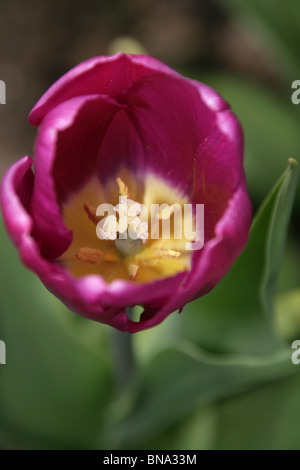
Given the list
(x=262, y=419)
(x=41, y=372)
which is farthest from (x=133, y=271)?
(x=262, y=419)

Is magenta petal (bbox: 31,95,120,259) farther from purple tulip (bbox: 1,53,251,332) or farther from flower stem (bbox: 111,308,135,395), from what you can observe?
flower stem (bbox: 111,308,135,395)

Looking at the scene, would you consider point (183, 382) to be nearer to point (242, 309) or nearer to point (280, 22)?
point (242, 309)

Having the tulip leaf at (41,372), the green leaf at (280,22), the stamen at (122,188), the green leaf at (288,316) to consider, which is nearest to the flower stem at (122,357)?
the tulip leaf at (41,372)

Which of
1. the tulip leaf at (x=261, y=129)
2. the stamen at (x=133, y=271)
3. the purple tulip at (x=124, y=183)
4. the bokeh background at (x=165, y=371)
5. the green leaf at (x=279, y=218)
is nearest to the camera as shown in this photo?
the purple tulip at (x=124, y=183)

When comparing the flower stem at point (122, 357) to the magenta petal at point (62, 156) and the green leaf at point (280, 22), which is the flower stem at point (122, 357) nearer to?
the magenta petal at point (62, 156)

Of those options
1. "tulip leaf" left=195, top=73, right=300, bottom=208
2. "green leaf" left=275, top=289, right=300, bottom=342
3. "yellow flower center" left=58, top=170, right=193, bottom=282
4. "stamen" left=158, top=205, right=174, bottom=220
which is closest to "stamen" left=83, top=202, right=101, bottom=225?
"yellow flower center" left=58, top=170, right=193, bottom=282
